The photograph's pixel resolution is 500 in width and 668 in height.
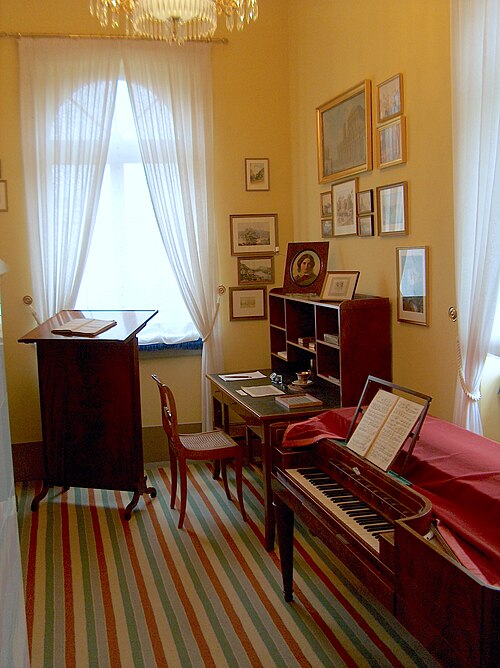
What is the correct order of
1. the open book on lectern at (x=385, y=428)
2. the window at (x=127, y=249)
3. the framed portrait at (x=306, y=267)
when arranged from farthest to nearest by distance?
the window at (x=127, y=249), the framed portrait at (x=306, y=267), the open book on lectern at (x=385, y=428)

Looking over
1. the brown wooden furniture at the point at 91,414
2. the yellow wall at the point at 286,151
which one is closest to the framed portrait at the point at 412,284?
the yellow wall at the point at 286,151

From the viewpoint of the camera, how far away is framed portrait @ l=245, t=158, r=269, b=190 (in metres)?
5.75

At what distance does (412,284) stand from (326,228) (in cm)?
133

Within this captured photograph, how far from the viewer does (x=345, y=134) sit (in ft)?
15.3

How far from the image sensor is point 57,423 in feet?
15.3

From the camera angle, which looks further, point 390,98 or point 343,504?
point 390,98

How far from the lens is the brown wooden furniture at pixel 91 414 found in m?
4.57

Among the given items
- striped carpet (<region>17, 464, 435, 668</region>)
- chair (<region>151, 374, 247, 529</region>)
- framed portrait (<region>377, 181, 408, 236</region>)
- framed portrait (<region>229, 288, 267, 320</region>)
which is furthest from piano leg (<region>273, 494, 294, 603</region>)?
framed portrait (<region>229, 288, 267, 320</region>)

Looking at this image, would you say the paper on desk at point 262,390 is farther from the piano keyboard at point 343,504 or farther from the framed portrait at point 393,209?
the piano keyboard at point 343,504

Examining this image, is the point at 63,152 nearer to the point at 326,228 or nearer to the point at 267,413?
the point at 326,228

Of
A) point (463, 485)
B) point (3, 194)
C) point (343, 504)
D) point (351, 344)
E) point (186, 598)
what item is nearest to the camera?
point (463, 485)

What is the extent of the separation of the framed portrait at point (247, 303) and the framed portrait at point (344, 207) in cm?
108

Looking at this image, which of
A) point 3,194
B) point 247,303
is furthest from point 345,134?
point 3,194

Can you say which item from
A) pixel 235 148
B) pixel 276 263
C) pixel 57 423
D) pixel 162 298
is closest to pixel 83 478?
pixel 57 423
